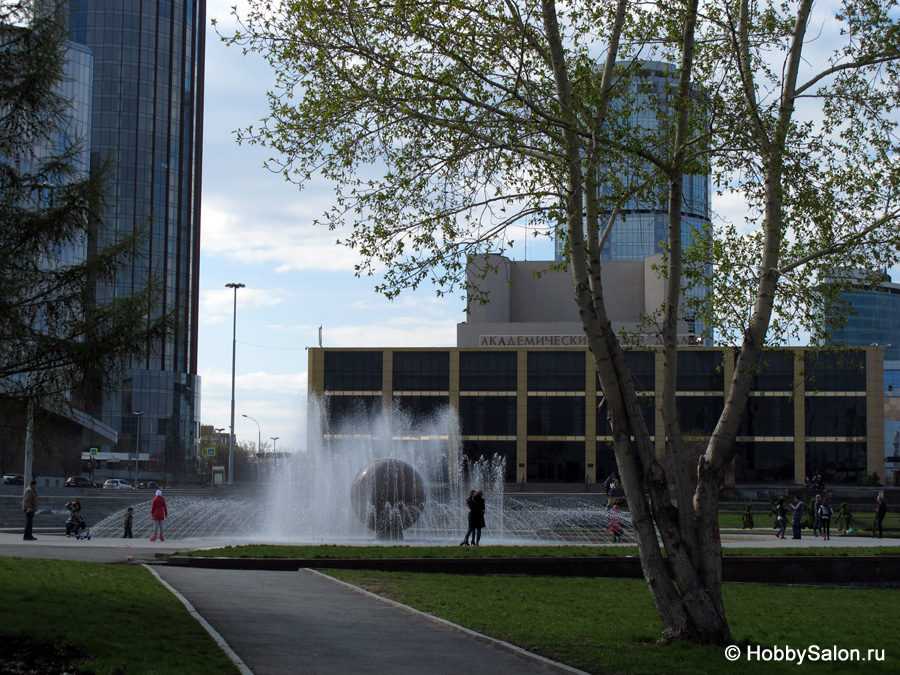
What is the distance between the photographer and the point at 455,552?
66.9 feet

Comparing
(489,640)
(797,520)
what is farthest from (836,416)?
(489,640)

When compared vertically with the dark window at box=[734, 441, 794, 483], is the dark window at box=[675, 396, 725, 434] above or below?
above

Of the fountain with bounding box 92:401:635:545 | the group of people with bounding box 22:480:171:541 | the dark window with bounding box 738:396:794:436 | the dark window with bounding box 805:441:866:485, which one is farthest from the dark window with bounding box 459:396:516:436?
the group of people with bounding box 22:480:171:541

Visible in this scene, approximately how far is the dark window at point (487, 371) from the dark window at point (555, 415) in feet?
9.46

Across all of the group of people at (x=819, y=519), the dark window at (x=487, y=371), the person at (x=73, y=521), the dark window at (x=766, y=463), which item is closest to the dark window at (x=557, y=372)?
the dark window at (x=487, y=371)

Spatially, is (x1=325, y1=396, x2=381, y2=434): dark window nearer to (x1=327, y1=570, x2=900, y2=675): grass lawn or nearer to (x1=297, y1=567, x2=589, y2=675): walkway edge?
(x1=327, y1=570, x2=900, y2=675): grass lawn

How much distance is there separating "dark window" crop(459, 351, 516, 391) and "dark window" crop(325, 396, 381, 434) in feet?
27.3

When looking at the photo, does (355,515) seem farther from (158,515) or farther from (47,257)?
(47,257)

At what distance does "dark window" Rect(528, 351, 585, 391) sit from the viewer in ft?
275

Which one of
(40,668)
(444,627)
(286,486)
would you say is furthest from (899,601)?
(286,486)

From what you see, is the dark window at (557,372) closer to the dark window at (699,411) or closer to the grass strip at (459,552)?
the dark window at (699,411)

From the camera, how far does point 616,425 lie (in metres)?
11.4

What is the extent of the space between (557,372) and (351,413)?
19.2 metres

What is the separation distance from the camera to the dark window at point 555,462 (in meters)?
82.6
